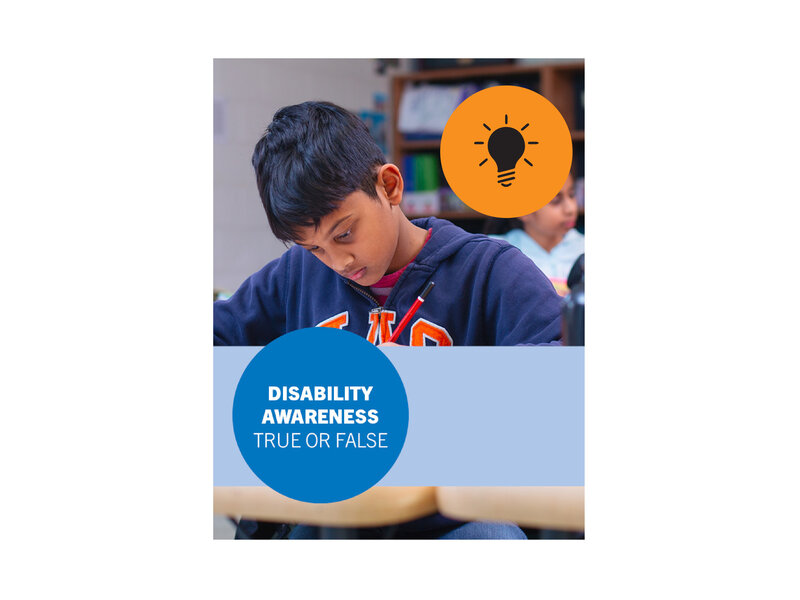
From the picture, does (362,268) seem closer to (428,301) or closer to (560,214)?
(428,301)

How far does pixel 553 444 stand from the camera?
4.01ft

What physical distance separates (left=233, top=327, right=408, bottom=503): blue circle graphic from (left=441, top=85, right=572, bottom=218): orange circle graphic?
0.90ft

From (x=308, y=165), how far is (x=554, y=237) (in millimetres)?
363

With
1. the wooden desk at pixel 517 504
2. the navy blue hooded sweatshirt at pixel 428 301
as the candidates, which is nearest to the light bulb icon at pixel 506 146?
the navy blue hooded sweatshirt at pixel 428 301

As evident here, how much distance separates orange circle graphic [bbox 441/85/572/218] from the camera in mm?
1254

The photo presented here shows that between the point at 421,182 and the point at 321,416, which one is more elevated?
the point at 421,182

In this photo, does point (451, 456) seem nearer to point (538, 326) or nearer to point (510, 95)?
point (538, 326)

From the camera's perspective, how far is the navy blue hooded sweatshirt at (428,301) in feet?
4.02

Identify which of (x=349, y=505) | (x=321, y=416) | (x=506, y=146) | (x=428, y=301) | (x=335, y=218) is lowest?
(x=349, y=505)

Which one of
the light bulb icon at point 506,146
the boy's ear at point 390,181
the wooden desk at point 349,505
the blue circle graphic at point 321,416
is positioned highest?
the light bulb icon at point 506,146

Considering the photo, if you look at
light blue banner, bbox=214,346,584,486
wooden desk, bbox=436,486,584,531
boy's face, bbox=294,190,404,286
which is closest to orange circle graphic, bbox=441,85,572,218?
boy's face, bbox=294,190,404,286

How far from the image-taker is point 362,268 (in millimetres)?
1252

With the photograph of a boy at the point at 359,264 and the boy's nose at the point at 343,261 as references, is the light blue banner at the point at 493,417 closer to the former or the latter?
the photograph of a boy at the point at 359,264

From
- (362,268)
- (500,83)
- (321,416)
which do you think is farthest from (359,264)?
(500,83)
